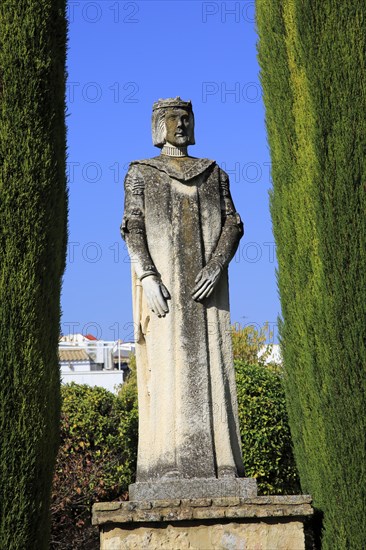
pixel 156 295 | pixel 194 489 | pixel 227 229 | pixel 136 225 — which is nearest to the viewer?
pixel 194 489

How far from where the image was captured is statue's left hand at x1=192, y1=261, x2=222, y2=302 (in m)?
7.68

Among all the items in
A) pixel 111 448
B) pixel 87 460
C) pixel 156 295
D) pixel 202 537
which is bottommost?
pixel 202 537

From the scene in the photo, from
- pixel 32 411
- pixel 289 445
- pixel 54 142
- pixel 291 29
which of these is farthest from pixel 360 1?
pixel 289 445

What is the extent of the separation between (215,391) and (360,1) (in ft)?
13.1

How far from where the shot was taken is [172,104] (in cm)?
807

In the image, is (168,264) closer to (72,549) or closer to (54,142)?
(54,142)

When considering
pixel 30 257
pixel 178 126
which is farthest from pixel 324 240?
pixel 30 257

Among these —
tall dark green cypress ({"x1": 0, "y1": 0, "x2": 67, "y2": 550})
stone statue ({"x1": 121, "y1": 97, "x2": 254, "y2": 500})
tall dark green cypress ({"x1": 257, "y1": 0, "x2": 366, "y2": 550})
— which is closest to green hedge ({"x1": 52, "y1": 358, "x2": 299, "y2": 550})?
tall dark green cypress ({"x1": 257, "y1": 0, "x2": 366, "y2": 550})

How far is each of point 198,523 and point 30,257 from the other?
2.60 m

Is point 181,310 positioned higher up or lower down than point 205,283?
lower down

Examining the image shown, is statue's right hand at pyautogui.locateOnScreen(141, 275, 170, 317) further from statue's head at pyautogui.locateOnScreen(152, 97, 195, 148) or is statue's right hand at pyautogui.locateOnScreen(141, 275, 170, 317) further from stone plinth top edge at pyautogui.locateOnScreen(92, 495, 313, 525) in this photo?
stone plinth top edge at pyautogui.locateOnScreen(92, 495, 313, 525)

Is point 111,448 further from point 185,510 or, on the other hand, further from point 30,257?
point 185,510

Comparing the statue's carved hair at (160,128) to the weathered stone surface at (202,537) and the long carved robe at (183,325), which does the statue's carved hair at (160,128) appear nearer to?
the long carved robe at (183,325)

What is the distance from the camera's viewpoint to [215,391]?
7617mm
